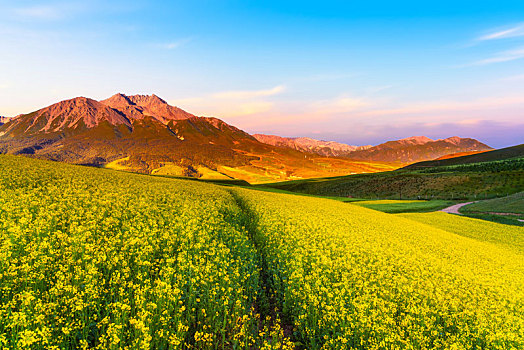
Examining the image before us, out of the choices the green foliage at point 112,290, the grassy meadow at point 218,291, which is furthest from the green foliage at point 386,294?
the green foliage at point 112,290

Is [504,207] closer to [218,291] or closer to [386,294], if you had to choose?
[386,294]

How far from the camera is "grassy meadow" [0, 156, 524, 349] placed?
5434mm

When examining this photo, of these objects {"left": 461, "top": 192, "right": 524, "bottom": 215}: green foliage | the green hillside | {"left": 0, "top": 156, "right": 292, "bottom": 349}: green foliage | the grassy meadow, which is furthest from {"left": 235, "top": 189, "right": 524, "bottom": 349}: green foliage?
the green hillside

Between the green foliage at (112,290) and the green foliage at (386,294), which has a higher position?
the green foliage at (112,290)

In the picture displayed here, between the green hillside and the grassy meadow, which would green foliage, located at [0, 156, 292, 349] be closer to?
the grassy meadow

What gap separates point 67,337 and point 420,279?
37.4 feet

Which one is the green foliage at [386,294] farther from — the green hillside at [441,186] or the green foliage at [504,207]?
the green hillside at [441,186]

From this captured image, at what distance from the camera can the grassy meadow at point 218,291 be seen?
5434mm

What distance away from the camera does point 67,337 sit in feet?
16.8

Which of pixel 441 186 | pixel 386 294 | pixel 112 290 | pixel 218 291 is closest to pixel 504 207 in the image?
pixel 441 186

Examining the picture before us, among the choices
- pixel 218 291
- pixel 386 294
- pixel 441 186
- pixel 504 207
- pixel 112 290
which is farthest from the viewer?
pixel 441 186

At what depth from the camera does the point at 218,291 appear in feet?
24.4

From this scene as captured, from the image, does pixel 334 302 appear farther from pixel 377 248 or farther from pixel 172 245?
pixel 377 248

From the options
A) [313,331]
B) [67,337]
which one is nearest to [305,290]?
[313,331]
